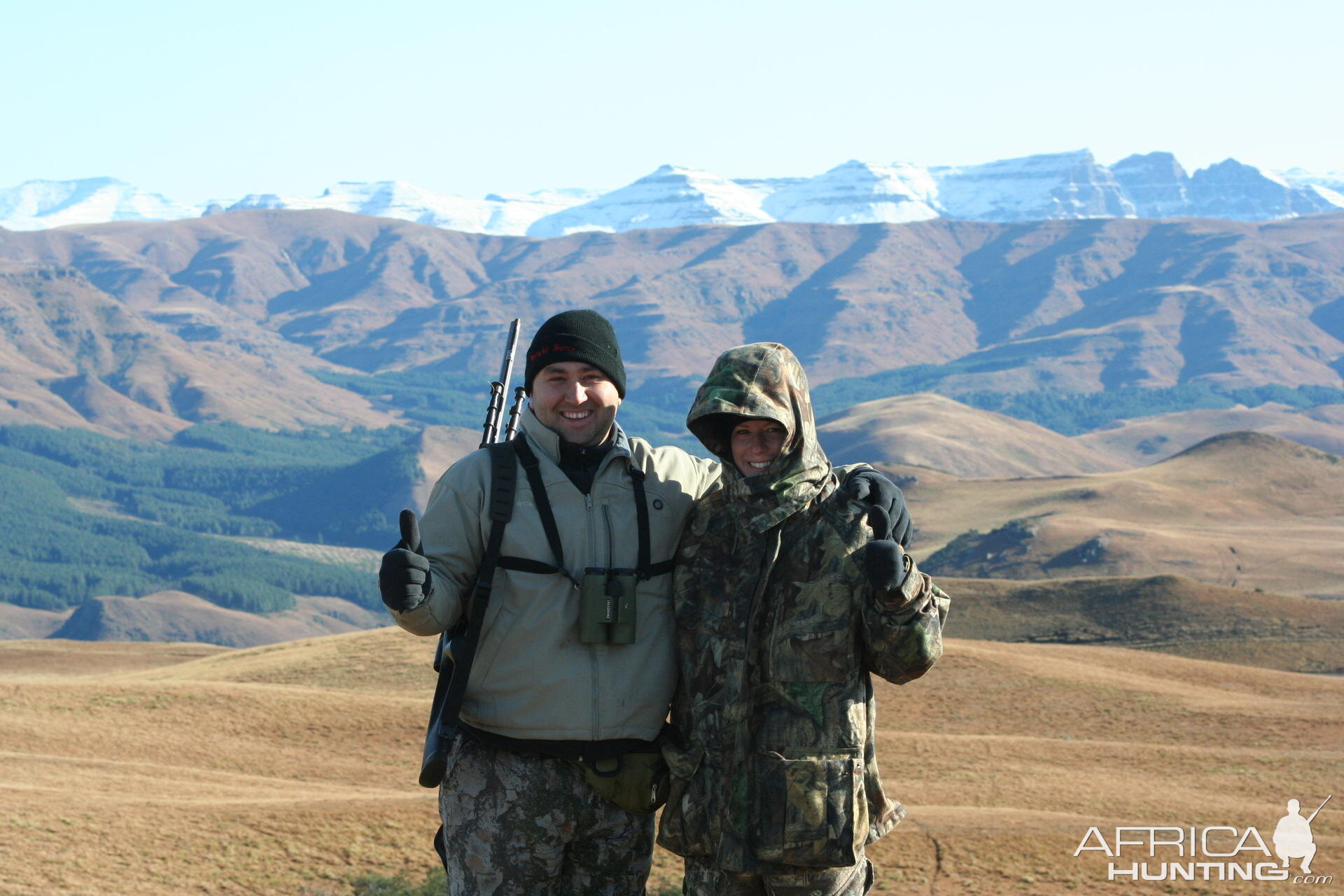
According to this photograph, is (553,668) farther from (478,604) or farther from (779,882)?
(779,882)

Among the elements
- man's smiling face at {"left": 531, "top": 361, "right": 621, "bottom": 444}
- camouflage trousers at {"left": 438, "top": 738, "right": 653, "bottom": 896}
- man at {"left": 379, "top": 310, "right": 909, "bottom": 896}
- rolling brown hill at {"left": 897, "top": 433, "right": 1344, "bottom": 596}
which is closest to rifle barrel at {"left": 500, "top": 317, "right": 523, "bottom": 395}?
man's smiling face at {"left": 531, "top": 361, "right": 621, "bottom": 444}

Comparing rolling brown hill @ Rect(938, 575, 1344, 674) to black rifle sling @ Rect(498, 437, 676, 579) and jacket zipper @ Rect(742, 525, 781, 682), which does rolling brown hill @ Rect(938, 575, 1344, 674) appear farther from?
black rifle sling @ Rect(498, 437, 676, 579)

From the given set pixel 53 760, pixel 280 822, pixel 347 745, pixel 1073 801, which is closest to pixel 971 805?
pixel 1073 801

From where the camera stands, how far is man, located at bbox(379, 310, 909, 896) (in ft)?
20.9

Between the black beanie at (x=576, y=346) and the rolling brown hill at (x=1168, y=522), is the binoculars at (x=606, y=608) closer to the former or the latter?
the black beanie at (x=576, y=346)

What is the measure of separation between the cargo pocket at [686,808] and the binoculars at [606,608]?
0.60m

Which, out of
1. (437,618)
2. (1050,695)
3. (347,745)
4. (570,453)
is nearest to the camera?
(437,618)

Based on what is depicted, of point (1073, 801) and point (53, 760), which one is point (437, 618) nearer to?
point (1073, 801)

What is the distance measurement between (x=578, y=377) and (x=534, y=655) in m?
1.36

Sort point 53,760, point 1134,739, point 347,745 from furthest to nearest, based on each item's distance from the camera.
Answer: point 1134,739 < point 347,745 < point 53,760

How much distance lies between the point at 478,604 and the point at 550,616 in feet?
1.09

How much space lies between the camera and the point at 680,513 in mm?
6777

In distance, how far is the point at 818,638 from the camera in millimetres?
6324

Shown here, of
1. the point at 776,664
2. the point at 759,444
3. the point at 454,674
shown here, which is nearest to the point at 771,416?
the point at 759,444
